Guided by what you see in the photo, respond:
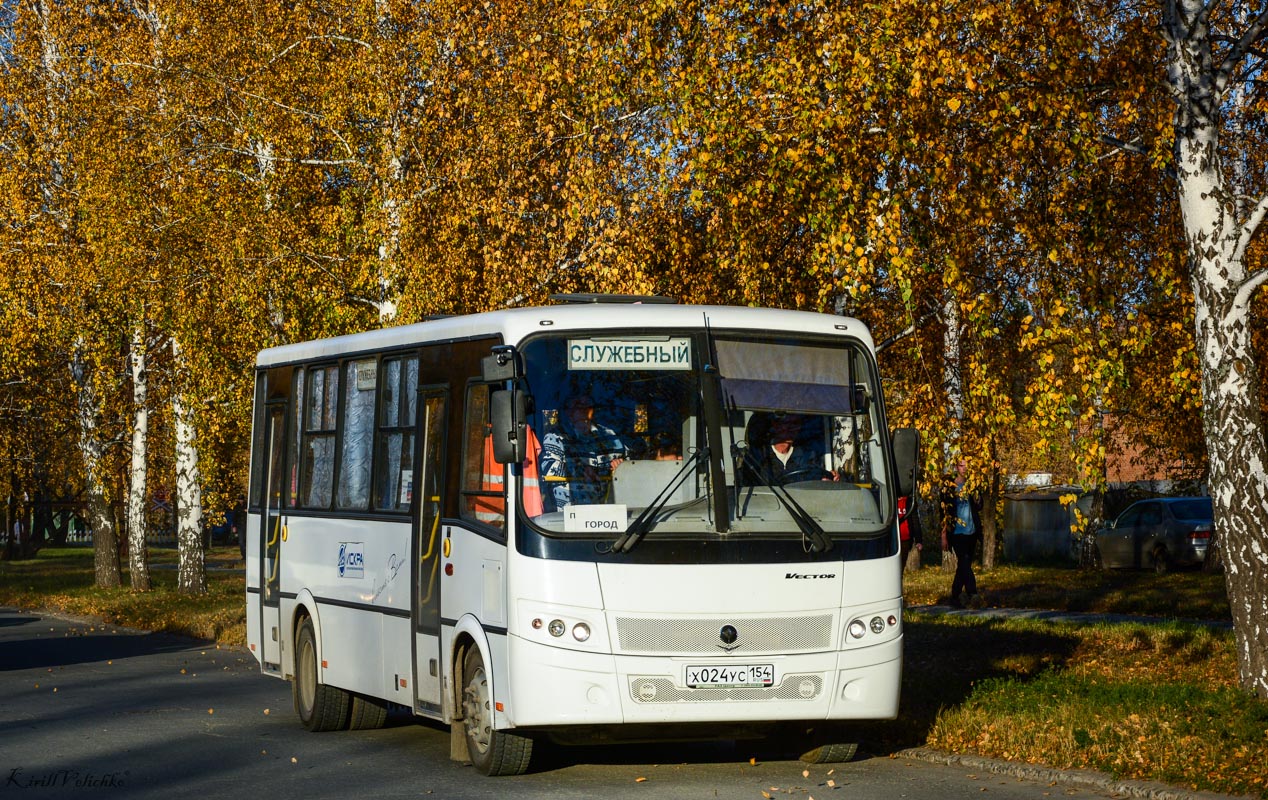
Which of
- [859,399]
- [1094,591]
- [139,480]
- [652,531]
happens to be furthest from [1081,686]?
[139,480]

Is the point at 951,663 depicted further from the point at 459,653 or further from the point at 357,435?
the point at 459,653

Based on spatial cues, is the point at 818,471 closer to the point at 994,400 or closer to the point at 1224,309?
the point at 1224,309

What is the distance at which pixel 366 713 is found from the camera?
14953mm

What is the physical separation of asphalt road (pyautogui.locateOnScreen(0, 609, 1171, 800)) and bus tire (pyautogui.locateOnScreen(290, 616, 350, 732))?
6.9 inches

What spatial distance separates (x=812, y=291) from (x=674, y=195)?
83.7 inches

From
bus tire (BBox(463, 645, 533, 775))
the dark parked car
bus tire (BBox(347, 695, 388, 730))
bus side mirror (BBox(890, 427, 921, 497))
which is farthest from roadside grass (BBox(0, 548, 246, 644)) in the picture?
the dark parked car

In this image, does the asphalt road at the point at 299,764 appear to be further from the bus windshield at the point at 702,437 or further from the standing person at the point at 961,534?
the standing person at the point at 961,534

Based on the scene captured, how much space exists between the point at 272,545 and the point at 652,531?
5.98 meters

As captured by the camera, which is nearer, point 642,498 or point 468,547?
point 642,498

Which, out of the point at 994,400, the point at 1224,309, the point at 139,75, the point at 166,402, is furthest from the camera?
the point at 166,402

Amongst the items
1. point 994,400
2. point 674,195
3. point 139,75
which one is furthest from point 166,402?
point 994,400

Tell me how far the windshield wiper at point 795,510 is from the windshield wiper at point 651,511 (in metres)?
0.21

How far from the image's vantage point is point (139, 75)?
31.5 m

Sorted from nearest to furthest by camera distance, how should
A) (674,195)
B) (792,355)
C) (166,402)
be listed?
(792,355) → (674,195) → (166,402)
